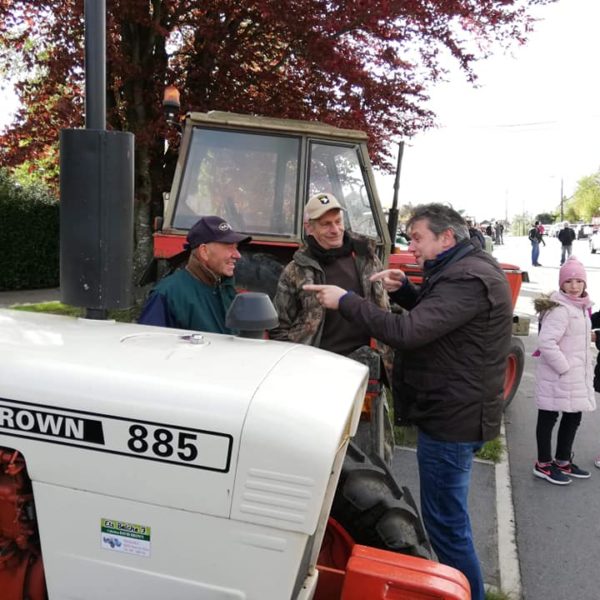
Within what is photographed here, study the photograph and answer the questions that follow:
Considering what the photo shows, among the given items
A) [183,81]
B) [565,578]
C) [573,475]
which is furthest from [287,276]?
[183,81]

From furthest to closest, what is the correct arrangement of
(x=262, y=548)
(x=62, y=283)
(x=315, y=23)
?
(x=315, y=23) < (x=62, y=283) < (x=262, y=548)

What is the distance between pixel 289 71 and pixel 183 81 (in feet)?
4.93

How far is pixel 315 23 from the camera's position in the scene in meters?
7.23

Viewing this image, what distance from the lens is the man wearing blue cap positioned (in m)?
2.42

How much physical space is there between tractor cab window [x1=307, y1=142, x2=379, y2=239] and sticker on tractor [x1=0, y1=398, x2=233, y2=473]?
3109 mm

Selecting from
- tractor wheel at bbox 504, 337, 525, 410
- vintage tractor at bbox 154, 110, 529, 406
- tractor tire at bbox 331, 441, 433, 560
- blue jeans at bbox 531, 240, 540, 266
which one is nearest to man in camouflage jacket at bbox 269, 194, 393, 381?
tractor tire at bbox 331, 441, 433, 560

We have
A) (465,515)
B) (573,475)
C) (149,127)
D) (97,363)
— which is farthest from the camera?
(149,127)

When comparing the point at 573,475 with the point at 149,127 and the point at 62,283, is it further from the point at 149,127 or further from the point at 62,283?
the point at 149,127

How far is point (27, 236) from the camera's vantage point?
40.4 ft

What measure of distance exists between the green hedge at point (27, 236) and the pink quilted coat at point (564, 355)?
35.1 ft

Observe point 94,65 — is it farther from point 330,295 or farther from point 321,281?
point 321,281

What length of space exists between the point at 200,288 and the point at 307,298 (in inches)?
22.0

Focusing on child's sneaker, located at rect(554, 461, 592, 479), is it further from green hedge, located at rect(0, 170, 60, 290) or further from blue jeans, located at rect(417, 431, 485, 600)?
green hedge, located at rect(0, 170, 60, 290)

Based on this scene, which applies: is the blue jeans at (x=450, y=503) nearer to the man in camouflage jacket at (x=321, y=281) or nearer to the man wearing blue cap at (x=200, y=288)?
the man in camouflage jacket at (x=321, y=281)
